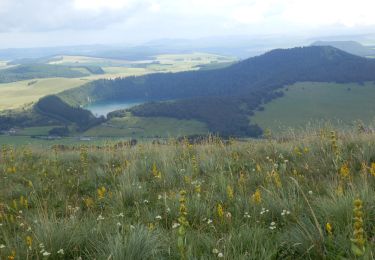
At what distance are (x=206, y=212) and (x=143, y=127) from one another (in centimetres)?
16890

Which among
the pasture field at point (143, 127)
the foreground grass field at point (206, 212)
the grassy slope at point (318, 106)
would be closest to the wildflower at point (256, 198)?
the foreground grass field at point (206, 212)

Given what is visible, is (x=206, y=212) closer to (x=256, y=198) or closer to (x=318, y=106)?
(x=256, y=198)

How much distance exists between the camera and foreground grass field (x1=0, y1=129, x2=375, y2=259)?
138 inches

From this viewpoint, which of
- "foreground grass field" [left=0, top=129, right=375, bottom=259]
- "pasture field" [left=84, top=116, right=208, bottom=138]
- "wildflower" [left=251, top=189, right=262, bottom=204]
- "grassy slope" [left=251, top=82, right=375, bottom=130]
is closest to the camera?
"foreground grass field" [left=0, top=129, right=375, bottom=259]

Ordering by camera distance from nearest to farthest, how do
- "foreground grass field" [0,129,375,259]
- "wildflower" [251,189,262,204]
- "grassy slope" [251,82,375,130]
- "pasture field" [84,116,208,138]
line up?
"foreground grass field" [0,129,375,259], "wildflower" [251,189,262,204], "grassy slope" [251,82,375,130], "pasture field" [84,116,208,138]

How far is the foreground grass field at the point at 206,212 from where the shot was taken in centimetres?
352

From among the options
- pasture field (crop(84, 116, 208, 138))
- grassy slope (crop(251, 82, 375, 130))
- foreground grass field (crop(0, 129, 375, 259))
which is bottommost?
pasture field (crop(84, 116, 208, 138))

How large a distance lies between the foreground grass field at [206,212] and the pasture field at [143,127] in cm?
14627

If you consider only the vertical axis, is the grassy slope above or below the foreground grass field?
below

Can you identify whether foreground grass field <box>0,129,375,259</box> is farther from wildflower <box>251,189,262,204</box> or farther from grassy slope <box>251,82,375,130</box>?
grassy slope <box>251,82,375,130</box>

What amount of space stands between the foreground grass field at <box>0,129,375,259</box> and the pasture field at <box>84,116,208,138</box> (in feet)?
480

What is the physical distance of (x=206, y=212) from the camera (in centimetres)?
485

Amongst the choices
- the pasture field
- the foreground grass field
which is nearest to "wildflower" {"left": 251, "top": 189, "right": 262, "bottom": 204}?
the foreground grass field

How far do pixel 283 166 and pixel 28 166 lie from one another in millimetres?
6443
